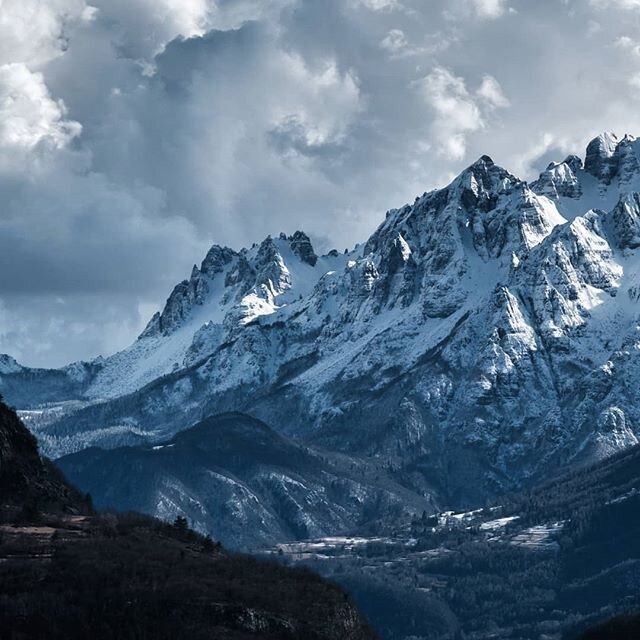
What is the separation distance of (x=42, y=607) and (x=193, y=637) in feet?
54.4

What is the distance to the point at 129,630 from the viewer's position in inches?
7800

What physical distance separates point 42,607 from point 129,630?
9655 mm

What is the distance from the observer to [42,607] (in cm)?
19775

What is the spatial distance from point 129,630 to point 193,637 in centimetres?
700

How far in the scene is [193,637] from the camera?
199500 mm
